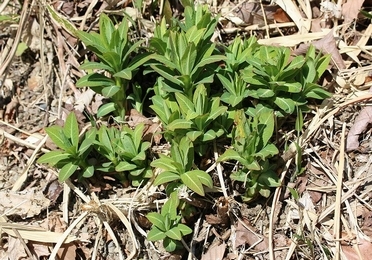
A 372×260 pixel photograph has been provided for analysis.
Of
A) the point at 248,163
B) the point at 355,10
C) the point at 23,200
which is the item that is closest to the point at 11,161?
the point at 23,200

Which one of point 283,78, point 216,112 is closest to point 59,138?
point 216,112

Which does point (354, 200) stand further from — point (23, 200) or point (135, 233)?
point (23, 200)

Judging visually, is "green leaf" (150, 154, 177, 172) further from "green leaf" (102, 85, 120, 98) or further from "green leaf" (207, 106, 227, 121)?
"green leaf" (102, 85, 120, 98)

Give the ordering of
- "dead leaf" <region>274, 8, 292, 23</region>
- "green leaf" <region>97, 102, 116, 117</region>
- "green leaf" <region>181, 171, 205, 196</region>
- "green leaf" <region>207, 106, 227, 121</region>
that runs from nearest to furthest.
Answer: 1. "green leaf" <region>181, 171, 205, 196</region>
2. "green leaf" <region>207, 106, 227, 121</region>
3. "green leaf" <region>97, 102, 116, 117</region>
4. "dead leaf" <region>274, 8, 292, 23</region>

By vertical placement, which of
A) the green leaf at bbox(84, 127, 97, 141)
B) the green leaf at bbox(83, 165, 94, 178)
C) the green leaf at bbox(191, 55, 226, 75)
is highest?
the green leaf at bbox(191, 55, 226, 75)

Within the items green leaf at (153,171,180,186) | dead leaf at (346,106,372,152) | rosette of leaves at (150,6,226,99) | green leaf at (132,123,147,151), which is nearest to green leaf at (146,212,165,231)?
green leaf at (153,171,180,186)

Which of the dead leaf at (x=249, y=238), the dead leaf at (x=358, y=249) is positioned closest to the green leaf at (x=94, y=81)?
the dead leaf at (x=249, y=238)
